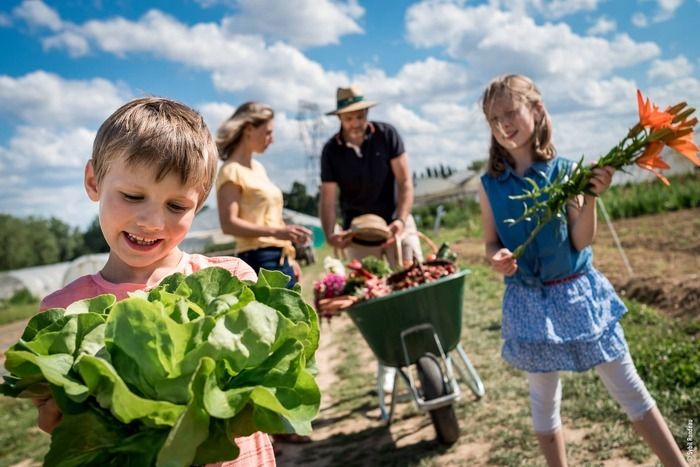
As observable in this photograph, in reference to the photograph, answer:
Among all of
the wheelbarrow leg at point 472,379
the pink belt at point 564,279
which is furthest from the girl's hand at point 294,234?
the pink belt at point 564,279

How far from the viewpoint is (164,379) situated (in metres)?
0.98

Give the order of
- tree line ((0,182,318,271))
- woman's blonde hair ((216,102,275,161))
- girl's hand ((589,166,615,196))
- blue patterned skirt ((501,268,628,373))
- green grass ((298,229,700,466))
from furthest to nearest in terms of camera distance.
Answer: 1. tree line ((0,182,318,271))
2. woman's blonde hair ((216,102,275,161))
3. green grass ((298,229,700,466))
4. blue patterned skirt ((501,268,628,373))
5. girl's hand ((589,166,615,196))

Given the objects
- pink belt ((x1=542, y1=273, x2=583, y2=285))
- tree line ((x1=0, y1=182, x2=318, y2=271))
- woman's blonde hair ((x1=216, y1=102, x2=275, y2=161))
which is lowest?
pink belt ((x1=542, y1=273, x2=583, y2=285))

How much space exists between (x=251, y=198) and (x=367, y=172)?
91 centimetres

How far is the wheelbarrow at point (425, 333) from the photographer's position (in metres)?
3.54

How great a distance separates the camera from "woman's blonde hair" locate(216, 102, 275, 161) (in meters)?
4.00

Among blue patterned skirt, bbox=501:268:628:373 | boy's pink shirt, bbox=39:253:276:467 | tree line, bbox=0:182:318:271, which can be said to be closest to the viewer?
boy's pink shirt, bbox=39:253:276:467

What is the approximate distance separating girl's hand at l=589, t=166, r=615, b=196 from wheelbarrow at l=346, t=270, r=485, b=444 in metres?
1.26

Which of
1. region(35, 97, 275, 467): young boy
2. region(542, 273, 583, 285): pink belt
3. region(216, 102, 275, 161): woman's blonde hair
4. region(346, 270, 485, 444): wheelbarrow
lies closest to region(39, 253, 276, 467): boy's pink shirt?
region(35, 97, 275, 467): young boy

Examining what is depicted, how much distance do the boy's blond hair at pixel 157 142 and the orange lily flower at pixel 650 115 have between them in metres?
1.64

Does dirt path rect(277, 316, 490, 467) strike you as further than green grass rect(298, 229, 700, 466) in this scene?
Yes

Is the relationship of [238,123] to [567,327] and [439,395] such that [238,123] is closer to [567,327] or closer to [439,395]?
[439,395]

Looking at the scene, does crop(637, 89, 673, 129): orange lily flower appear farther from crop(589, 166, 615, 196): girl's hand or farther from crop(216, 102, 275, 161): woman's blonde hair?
crop(216, 102, 275, 161): woman's blonde hair

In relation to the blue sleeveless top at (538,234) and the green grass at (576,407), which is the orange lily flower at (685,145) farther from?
the green grass at (576,407)
